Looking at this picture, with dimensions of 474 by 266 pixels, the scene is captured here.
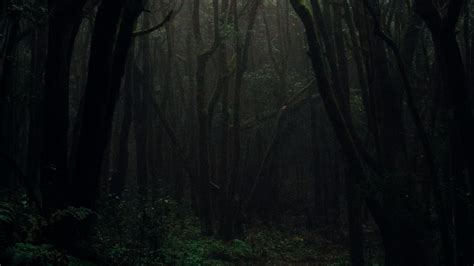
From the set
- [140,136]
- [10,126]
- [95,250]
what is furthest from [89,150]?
[140,136]

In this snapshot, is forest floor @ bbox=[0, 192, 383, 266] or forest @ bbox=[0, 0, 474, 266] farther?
forest @ bbox=[0, 0, 474, 266]

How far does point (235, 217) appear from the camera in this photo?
60.4 feet

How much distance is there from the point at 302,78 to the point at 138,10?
19.6 metres

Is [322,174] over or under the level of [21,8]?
Result: under

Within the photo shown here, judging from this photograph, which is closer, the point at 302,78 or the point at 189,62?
the point at 189,62

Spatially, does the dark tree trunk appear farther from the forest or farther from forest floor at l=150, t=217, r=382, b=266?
forest floor at l=150, t=217, r=382, b=266

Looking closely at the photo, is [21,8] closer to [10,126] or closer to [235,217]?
[10,126]

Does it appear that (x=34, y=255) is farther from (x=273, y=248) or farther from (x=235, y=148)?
(x=273, y=248)

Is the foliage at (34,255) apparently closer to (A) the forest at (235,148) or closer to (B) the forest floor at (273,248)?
(A) the forest at (235,148)

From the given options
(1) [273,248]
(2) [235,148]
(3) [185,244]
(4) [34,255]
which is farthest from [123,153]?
(4) [34,255]

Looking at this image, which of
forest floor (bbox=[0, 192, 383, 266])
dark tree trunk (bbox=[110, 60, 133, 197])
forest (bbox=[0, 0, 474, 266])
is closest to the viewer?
forest floor (bbox=[0, 192, 383, 266])

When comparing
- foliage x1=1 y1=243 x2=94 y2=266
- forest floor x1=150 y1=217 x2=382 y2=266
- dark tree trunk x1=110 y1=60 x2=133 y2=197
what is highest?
dark tree trunk x1=110 y1=60 x2=133 y2=197

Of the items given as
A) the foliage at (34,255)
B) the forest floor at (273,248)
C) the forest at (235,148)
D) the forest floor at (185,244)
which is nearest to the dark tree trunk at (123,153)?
the forest at (235,148)

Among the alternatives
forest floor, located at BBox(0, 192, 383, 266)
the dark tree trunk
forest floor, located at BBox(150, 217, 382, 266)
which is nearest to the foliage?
forest floor, located at BBox(0, 192, 383, 266)
